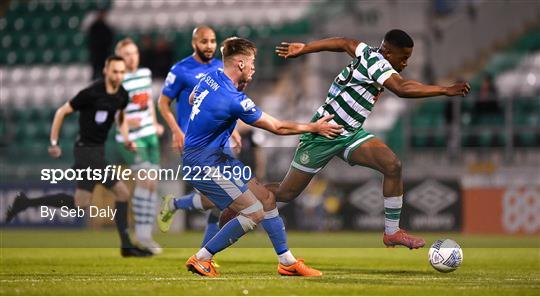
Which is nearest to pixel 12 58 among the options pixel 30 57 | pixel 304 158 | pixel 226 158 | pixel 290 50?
pixel 30 57

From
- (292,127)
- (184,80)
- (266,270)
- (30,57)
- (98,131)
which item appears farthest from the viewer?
(30,57)

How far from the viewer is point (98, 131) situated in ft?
37.8

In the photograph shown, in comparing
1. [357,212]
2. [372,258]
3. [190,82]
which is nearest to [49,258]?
[190,82]

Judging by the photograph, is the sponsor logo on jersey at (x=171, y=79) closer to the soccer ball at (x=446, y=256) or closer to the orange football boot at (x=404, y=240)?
the orange football boot at (x=404, y=240)

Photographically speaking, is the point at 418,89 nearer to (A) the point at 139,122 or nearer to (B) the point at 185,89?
(B) the point at 185,89

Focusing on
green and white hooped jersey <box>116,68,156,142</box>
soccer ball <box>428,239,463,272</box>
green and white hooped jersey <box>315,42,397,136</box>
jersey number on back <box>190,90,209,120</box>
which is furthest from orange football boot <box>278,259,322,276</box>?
green and white hooped jersey <box>116,68,156,142</box>

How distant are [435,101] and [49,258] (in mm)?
9919

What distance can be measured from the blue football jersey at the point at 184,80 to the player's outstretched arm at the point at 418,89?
8.07 ft

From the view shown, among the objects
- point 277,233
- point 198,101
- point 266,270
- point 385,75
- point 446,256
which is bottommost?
point 266,270

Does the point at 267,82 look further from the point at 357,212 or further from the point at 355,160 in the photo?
the point at 355,160

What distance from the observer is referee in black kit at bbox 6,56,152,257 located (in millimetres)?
11219

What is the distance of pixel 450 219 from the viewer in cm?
1650

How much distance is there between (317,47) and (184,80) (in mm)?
1848

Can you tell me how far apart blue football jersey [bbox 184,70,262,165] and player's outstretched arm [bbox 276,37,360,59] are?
1.05m
